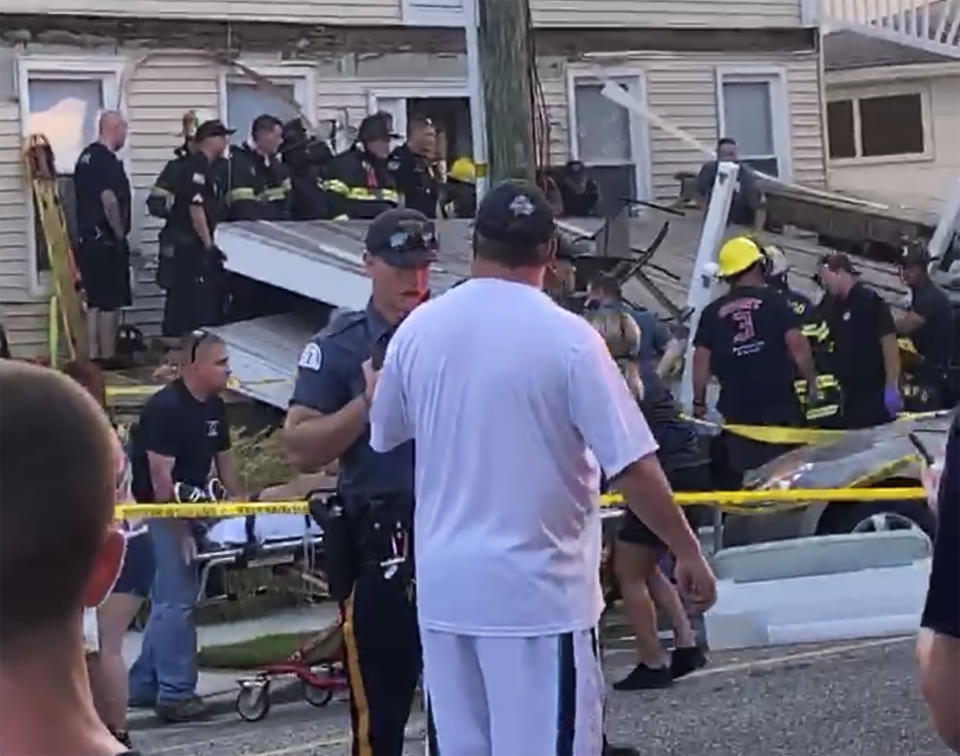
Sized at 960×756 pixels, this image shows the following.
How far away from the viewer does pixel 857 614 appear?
1030cm

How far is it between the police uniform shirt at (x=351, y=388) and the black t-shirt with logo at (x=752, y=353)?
5958 mm

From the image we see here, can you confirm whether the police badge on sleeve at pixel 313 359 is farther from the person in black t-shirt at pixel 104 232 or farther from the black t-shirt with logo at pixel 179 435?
the person in black t-shirt at pixel 104 232

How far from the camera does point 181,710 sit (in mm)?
9484

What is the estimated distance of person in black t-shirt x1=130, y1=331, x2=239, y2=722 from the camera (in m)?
9.42

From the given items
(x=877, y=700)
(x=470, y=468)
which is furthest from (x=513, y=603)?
(x=877, y=700)

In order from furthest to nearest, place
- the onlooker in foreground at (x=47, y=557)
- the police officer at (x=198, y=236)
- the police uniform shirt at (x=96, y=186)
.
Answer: the police uniform shirt at (x=96, y=186), the police officer at (x=198, y=236), the onlooker in foreground at (x=47, y=557)

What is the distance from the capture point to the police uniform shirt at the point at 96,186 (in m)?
16.5

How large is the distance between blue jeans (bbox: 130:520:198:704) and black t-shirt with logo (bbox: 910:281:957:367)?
630cm

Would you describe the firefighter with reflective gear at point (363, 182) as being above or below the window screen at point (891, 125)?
below

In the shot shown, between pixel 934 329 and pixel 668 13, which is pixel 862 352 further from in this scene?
pixel 668 13

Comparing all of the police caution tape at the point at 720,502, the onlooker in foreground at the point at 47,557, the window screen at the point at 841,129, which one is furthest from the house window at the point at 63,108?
the onlooker in foreground at the point at 47,557

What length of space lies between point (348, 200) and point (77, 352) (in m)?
2.52

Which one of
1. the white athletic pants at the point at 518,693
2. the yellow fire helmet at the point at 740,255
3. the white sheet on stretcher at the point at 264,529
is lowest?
the white sheet on stretcher at the point at 264,529

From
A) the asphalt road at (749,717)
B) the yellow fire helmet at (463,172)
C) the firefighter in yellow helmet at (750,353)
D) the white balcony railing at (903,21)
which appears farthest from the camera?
the white balcony railing at (903,21)
